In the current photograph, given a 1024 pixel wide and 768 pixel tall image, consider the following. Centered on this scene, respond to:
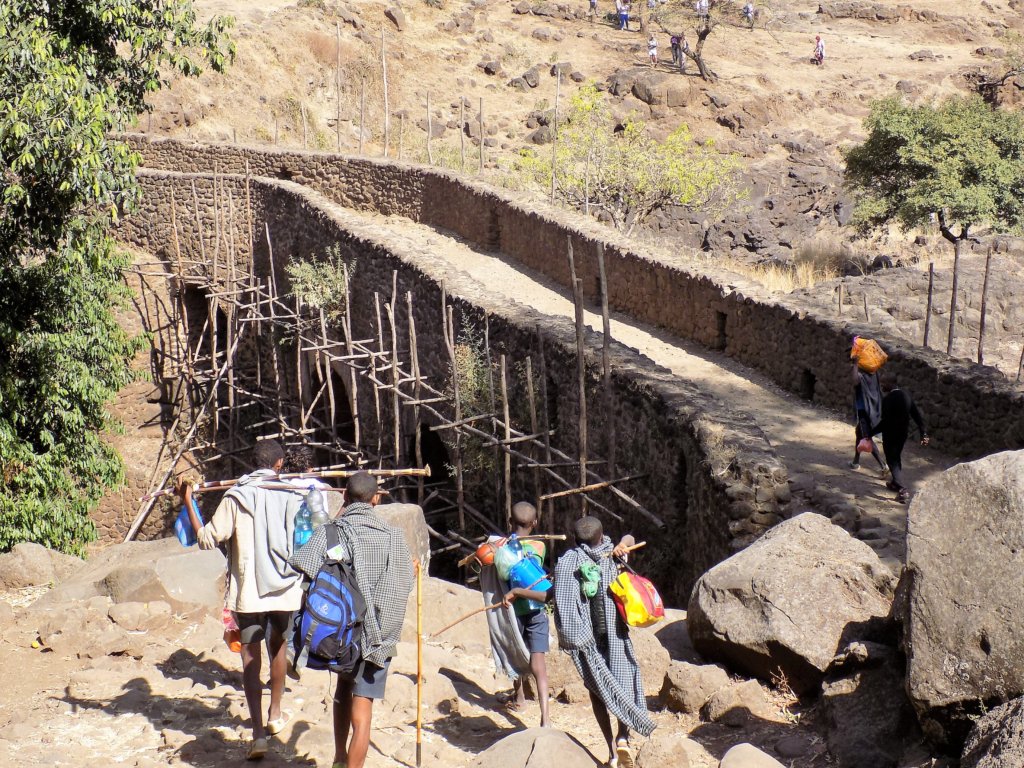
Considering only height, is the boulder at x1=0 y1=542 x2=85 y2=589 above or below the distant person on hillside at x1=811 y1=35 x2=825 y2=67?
below

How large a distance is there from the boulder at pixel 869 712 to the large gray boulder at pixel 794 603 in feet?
0.85

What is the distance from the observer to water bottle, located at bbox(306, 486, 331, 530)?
5.40m

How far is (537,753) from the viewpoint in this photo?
190 inches

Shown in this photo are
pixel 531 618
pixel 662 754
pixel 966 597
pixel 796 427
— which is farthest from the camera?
pixel 796 427

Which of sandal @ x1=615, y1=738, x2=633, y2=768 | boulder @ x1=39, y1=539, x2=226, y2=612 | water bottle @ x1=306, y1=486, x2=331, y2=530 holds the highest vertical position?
water bottle @ x1=306, y1=486, x2=331, y2=530

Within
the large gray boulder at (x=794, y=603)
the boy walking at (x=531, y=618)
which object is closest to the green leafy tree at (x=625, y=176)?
the large gray boulder at (x=794, y=603)

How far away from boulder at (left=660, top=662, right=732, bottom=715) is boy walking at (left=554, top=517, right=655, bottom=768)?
2.17ft

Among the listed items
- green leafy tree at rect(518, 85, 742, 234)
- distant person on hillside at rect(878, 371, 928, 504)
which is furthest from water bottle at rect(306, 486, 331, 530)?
green leafy tree at rect(518, 85, 742, 234)

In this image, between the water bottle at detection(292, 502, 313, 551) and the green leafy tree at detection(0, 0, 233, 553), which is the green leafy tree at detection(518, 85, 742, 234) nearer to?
the green leafy tree at detection(0, 0, 233, 553)

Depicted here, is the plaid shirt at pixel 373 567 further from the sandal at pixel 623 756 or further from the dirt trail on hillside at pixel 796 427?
the dirt trail on hillside at pixel 796 427

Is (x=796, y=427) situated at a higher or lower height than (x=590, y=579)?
lower

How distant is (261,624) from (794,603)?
2627 millimetres

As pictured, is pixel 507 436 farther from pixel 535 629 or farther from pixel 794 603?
pixel 794 603

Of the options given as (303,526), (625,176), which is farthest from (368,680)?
(625,176)
